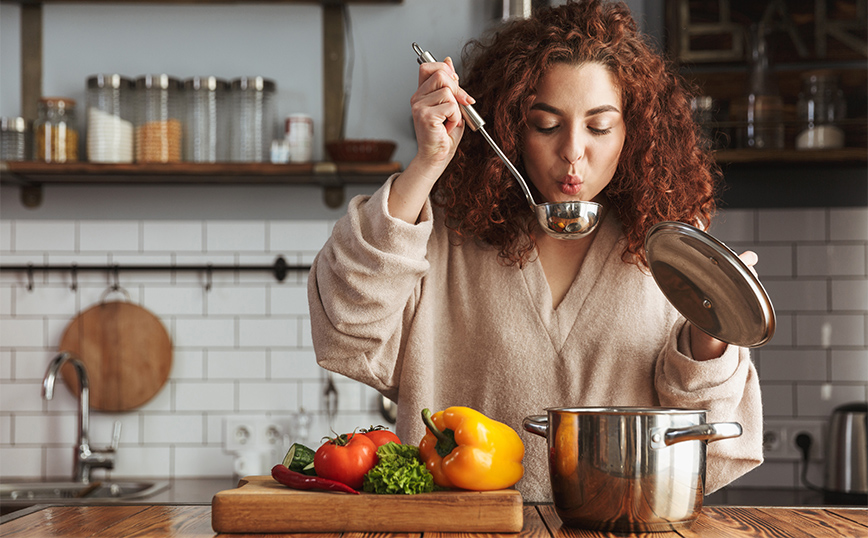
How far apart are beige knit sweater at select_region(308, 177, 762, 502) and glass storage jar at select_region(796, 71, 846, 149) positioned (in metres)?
1.29

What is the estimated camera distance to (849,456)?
2221mm

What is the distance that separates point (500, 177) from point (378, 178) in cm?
123

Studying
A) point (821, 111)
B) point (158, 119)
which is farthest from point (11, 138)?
point (821, 111)

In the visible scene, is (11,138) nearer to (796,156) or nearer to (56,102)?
(56,102)

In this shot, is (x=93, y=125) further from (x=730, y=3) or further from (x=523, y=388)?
(x=730, y=3)

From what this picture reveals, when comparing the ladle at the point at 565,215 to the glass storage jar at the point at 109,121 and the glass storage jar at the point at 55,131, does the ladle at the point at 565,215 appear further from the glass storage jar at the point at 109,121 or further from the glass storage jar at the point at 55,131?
the glass storage jar at the point at 55,131

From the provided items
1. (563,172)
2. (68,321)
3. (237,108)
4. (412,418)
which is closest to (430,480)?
(412,418)

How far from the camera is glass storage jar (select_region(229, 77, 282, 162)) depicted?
7.93ft

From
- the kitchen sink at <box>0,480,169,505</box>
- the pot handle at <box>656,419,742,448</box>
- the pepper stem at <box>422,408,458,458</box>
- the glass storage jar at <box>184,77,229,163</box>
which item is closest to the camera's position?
the pot handle at <box>656,419,742,448</box>

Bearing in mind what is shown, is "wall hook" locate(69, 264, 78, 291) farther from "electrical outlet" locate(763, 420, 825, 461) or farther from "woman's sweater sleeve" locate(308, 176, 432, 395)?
"electrical outlet" locate(763, 420, 825, 461)

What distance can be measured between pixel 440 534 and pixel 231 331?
5.91ft

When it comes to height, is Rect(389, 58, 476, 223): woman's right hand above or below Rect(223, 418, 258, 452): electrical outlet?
above

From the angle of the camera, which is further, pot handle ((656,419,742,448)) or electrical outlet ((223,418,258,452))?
electrical outlet ((223,418,258,452))

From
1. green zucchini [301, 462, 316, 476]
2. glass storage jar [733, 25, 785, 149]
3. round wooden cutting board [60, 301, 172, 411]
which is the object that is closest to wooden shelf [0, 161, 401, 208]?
round wooden cutting board [60, 301, 172, 411]
